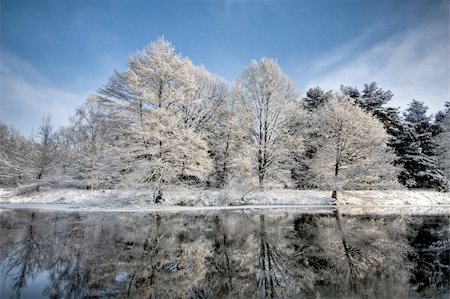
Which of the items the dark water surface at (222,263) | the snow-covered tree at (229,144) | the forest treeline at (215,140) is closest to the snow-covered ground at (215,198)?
the forest treeline at (215,140)

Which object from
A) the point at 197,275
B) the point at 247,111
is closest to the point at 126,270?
the point at 197,275

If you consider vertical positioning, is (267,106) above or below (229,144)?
above

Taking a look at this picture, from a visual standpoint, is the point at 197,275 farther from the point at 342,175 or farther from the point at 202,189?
the point at 342,175

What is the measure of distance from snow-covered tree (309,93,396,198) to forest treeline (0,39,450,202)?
93 mm

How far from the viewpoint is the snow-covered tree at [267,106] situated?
2420cm

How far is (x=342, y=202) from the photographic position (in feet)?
75.3

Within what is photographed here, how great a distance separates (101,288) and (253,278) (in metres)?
2.62

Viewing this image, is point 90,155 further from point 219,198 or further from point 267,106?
point 267,106

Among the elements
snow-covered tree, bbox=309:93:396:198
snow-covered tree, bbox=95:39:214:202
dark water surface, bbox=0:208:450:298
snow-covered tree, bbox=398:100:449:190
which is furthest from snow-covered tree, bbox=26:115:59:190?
snow-covered tree, bbox=398:100:449:190

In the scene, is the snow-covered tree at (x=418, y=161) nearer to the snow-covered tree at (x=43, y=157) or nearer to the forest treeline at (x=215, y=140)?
the forest treeline at (x=215, y=140)

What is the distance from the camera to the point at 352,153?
24812mm

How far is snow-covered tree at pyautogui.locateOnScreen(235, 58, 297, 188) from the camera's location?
2420 cm

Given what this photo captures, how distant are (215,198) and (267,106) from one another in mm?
9938

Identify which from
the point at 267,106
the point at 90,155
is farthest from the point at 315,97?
the point at 90,155
